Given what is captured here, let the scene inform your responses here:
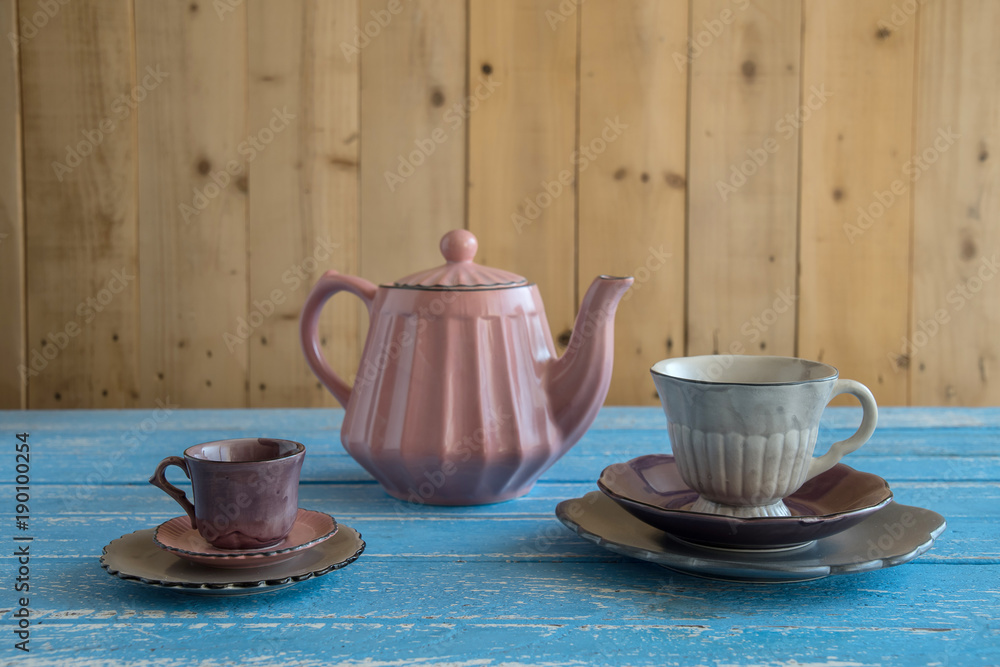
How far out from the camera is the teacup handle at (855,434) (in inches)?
19.8

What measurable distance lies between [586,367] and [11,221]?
→ 41.7 inches

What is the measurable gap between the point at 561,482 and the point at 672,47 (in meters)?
0.86

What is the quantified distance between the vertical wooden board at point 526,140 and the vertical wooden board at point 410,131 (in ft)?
0.10

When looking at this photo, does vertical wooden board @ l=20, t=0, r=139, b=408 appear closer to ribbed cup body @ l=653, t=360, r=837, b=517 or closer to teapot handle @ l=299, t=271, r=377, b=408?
teapot handle @ l=299, t=271, r=377, b=408

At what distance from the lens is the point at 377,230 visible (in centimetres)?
130

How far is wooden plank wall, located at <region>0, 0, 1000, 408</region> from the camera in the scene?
1274mm

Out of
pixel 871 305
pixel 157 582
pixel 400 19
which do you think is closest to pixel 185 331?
pixel 400 19

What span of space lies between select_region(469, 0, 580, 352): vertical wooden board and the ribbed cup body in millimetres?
825

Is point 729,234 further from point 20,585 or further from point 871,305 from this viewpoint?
point 20,585

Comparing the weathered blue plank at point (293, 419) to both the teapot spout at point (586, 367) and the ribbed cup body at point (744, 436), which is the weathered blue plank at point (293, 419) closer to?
the teapot spout at point (586, 367)

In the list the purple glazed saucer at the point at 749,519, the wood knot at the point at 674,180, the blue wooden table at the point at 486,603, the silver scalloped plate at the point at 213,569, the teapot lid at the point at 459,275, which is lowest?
the blue wooden table at the point at 486,603

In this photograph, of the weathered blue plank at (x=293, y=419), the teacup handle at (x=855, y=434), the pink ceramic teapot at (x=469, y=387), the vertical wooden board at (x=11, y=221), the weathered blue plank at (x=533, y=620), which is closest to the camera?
the weathered blue plank at (x=533, y=620)

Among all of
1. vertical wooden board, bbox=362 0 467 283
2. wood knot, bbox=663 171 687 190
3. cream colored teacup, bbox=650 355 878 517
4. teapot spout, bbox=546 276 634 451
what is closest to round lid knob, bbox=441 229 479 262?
teapot spout, bbox=546 276 634 451

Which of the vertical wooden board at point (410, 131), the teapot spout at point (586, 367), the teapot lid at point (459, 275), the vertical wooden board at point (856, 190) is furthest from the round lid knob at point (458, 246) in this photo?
the vertical wooden board at point (856, 190)
